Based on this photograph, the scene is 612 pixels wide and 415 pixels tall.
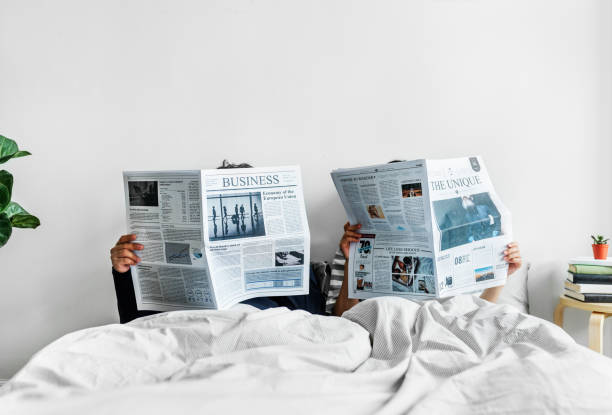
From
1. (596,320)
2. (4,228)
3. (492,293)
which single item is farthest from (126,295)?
(596,320)

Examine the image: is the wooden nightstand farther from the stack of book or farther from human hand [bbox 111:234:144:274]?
human hand [bbox 111:234:144:274]

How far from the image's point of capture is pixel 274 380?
0.87m

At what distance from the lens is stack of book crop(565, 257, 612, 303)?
169 cm

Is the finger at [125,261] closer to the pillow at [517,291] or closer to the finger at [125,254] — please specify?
the finger at [125,254]

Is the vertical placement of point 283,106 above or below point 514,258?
above

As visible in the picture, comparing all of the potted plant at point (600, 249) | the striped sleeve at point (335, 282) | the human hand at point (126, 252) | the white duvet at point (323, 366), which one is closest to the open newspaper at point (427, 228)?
the striped sleeve at point (335, 282)

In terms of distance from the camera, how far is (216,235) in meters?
1.44

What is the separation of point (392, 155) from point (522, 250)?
0.65 m

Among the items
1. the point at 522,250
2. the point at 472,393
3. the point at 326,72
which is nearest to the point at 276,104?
the point at 326,72

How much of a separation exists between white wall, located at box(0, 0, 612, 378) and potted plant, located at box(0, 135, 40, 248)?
0.28 meters

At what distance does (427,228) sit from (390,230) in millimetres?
150

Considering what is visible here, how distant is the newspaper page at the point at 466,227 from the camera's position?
150cm

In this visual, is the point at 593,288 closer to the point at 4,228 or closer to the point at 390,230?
the point at 390,230

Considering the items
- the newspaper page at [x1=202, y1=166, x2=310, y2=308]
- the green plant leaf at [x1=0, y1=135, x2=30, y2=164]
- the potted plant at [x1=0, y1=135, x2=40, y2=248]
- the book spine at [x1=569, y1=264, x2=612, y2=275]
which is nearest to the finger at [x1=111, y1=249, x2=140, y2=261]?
the newspaper page at [x1=202, y1=166, x2=310, y2=308]
